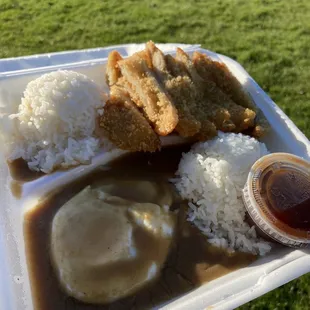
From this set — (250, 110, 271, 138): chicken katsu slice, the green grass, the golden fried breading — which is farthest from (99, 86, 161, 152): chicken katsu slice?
the green grass

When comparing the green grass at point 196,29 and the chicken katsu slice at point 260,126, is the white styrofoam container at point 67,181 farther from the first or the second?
the green grass at point 196,29

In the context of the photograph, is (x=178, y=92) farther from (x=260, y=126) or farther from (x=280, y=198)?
(x=280, y=198)

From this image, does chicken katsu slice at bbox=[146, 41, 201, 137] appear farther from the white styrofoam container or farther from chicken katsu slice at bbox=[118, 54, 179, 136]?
the white styrofoam container

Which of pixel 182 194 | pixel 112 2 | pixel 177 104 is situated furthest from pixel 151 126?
pixel 112 2

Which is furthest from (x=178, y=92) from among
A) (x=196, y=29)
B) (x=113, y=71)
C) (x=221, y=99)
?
(x=196, y=29)

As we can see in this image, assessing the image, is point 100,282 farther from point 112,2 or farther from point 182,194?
point 112,2

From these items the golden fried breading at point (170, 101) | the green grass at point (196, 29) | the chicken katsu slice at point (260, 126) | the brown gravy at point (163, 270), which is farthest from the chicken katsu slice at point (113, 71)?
the green grass at point (196, 29)
